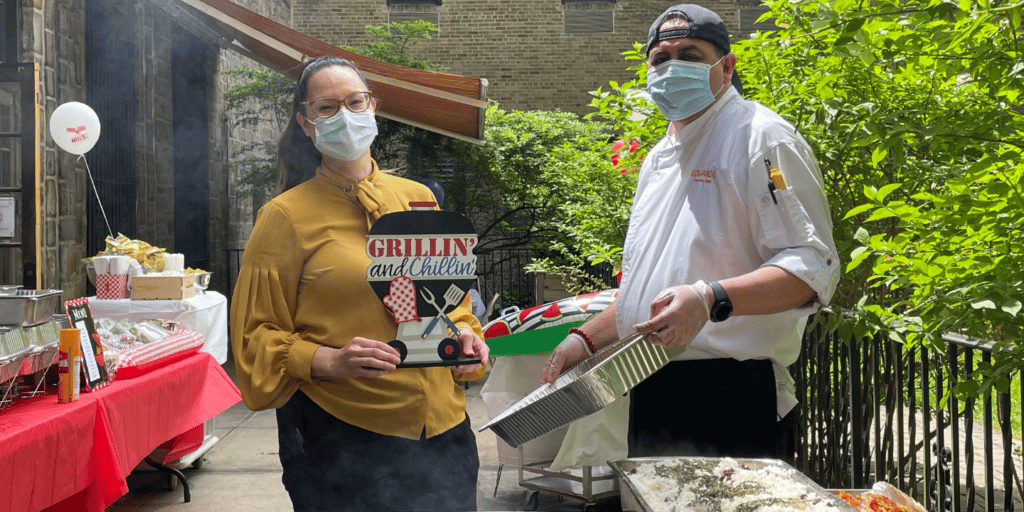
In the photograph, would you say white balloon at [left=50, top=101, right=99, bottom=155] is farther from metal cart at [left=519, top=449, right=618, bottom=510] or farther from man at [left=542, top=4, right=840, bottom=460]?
man at [left=542, top=4, right=840, bottom=460]

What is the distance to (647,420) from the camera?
2037mm

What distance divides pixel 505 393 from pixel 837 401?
1.60 metres

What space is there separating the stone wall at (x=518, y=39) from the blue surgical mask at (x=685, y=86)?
13194 mm

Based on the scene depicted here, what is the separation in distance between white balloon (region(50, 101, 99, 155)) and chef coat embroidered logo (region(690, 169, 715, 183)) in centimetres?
557

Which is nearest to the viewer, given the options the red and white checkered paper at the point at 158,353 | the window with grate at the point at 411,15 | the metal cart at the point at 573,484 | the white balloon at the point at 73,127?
the red and white checkered paper at the point at 158,353

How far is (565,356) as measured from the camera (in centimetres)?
196

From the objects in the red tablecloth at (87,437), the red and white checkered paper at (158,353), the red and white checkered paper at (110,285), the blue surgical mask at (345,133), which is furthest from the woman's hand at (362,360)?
the red and white checkered paper at (110,285)

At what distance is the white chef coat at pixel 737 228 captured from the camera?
1.74 m

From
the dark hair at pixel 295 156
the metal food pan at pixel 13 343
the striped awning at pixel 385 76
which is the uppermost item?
the striped awning at pixel 385 76

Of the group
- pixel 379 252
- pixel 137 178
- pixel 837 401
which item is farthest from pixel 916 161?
pixel 137 178

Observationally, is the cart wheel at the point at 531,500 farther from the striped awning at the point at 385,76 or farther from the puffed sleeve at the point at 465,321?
the striped awning at the point at 385,76

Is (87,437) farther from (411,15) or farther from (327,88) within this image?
(411,15)

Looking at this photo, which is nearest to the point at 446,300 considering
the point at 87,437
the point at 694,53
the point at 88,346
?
the point at 694,53

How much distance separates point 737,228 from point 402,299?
807 mm
